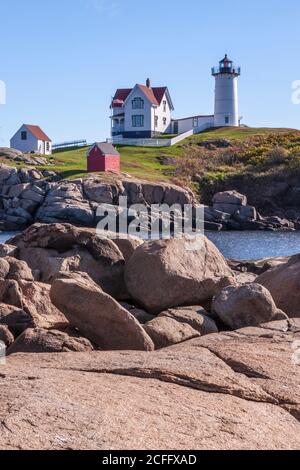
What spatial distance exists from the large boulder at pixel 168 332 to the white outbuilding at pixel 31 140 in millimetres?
92143

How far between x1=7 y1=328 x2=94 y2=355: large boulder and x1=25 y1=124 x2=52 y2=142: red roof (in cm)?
9459

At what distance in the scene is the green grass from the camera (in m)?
85.9

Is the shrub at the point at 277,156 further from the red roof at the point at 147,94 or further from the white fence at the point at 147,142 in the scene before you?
the red roof at the point at 147,94

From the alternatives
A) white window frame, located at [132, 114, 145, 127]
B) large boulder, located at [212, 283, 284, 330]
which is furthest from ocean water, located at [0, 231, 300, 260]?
white window frame, located at [132, 114, 145, 127]

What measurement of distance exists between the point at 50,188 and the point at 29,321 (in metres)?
A: 64.5

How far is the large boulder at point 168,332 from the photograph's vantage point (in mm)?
12523

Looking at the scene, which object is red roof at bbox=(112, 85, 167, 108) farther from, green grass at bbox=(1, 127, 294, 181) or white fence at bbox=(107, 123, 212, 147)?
green grass at bbox=(1, 127, 294, 181)

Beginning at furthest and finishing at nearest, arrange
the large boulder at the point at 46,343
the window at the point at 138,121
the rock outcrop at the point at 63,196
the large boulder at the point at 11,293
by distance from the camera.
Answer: the window at the point at 138,121 → the rock outcrop at the point at 63,196 → the large boulder at the point at 11,293 → the large boulder at the point at 46,343

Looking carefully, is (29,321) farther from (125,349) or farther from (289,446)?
(289,446)

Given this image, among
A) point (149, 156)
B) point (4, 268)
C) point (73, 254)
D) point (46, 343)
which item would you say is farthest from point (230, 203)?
point (46, 343)

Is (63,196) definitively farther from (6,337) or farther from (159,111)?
(6,337)

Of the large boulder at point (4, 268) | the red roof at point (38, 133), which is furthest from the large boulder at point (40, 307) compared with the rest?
the red roof at point (38, 133)

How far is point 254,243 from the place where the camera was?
6278 cm
